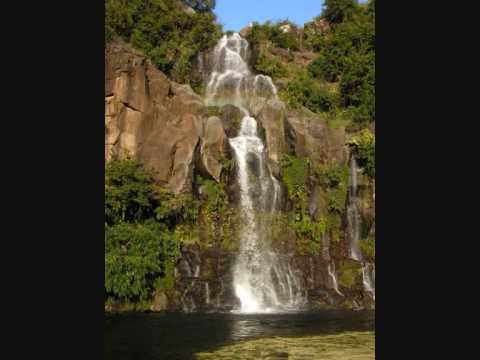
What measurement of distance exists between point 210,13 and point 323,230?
2080cm

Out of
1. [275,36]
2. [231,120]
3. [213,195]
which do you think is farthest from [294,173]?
[275,36]

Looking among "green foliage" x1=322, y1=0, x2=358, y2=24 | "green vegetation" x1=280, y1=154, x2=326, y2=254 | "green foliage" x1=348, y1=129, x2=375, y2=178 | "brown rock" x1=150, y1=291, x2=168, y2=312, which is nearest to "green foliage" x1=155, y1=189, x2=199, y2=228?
"brown rock" x1=150, y1=291, x2=168, y2=312

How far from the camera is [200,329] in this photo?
16.0 meters

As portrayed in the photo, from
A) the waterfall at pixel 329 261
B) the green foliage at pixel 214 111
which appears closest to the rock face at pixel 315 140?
the green foliage at pixel 214 111

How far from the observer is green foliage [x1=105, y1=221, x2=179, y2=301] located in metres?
19.8

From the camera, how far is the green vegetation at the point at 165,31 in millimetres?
35406

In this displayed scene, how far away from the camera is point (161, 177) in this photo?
24172 mm

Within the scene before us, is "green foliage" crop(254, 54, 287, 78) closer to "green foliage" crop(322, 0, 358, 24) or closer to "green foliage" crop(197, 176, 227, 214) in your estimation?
"green foliage" crop(322, 0, 358, 24)

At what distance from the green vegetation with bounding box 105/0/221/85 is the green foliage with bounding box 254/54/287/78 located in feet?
10.4

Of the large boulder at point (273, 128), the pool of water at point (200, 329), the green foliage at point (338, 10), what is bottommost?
the pool of water at point (200, 329)

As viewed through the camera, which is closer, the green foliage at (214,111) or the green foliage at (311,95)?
the green foliage at (214,111)

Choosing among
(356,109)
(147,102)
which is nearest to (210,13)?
(356,109)

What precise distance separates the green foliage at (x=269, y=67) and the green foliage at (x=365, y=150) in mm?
10557

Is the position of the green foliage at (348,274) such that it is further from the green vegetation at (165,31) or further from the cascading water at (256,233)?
the green vegetation at (165,31)
